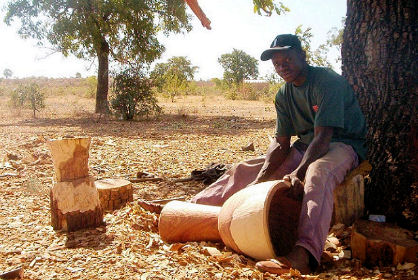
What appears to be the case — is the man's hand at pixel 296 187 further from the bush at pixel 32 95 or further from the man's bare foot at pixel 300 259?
the bush at pixel 32 95

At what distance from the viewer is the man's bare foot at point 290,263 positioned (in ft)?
8.18

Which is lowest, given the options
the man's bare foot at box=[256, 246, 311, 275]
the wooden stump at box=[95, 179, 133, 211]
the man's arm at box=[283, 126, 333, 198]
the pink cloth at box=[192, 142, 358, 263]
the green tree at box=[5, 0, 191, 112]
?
the man's bare foot at box=[256, 246, 311, 275]

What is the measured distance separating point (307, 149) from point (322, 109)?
32 centimetres

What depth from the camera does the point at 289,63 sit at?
3.30 metres

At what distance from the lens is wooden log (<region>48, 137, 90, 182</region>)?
10.8 feet

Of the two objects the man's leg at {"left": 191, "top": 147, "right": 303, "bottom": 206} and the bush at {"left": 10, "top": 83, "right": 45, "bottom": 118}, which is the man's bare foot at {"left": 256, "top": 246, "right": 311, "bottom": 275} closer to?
the man's leg at {"left": 191, "top": 147, "right": 303, "bottom": 206}

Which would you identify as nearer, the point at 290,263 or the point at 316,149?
the point at 290,263

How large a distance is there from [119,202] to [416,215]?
8.35 ft

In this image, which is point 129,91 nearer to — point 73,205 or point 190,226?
point 73,205

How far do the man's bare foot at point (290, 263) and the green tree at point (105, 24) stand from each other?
38.2ft

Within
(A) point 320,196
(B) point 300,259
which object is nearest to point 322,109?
(A) point 320,196

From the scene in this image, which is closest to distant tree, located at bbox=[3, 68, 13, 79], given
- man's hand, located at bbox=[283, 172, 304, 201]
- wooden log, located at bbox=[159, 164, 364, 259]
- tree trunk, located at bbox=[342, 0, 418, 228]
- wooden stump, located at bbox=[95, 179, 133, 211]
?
wooden stump, located at bbox=[95, 179, 133, 211]

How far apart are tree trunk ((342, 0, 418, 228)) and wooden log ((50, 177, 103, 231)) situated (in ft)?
7.48

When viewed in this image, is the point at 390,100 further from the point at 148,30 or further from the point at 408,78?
the point at 148,30
